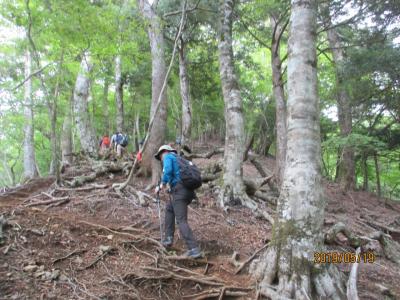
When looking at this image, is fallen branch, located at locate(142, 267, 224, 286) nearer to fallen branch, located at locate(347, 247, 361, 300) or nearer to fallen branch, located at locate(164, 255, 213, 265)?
fallen branch, located at locate(164, 255, 213, 265)

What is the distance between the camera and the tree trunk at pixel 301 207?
4016mm

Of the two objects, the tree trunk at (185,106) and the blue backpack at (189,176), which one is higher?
the tree trunk at (185,106)

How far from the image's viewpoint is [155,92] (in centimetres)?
932

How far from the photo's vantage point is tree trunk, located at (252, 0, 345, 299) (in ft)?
13.2

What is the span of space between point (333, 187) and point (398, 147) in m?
3.46

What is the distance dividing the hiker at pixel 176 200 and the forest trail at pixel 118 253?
213mm

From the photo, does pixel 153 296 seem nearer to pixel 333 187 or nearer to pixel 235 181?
pixel 235 181

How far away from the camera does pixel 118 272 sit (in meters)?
4.57

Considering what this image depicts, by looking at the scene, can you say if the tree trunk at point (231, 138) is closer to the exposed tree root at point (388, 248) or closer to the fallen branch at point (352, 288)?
the exposed tree root at point (388, 248)

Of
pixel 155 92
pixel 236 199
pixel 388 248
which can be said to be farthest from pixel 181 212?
pixel 155 92

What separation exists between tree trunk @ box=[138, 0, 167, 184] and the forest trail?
167 centimetres

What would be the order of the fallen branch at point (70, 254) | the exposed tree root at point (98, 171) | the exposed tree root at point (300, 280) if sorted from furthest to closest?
the exposed tree root at point (98, 171) < the fallen branch at point (70, 254) < the exposed tree root at point (300, 280)

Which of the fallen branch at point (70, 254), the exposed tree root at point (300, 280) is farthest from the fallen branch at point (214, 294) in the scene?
the fallen branch at point (70, 254)

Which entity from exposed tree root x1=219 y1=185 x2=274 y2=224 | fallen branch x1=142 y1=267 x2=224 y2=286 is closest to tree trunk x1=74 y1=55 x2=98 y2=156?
exposed tree root x1=219 y1=185 x2=274 y2=224
